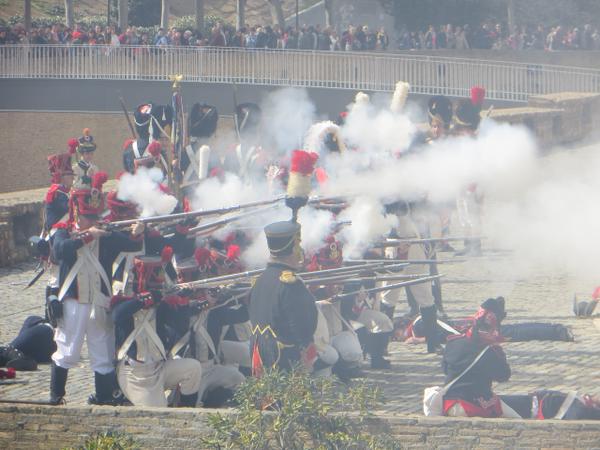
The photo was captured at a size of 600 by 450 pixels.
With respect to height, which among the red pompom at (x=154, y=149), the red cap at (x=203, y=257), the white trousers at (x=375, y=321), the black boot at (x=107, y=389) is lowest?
the black boot at (x=107, y=389)

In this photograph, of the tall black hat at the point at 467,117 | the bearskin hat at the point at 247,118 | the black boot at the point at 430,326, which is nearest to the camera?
the black boot at the point at 430,326

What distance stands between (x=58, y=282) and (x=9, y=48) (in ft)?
83.8

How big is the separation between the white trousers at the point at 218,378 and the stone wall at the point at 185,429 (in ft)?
4.14

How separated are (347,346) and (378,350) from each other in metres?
0.65

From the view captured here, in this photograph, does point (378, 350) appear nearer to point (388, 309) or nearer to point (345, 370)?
point (345, 370)

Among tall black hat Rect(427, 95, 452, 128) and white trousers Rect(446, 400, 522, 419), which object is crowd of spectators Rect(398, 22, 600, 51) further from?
white trousers Rect(446, 400, 522, 419)

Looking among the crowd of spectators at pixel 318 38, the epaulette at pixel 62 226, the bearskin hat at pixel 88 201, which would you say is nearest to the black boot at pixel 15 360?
the epaulette at pixel 62 226

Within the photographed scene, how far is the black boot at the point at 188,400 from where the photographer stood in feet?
31.6

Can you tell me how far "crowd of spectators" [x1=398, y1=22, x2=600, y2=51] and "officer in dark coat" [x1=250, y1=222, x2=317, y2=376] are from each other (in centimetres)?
3024

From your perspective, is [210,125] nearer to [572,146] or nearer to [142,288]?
[142,288]

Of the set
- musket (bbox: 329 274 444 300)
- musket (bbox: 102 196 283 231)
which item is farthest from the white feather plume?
musket (bbox: 102 196 283 231)

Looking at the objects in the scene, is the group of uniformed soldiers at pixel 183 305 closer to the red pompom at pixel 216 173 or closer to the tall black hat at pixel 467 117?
the red pompom at pixel 216 173

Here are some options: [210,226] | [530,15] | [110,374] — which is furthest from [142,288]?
[530,15]

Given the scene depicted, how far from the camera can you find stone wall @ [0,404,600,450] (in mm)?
8195
